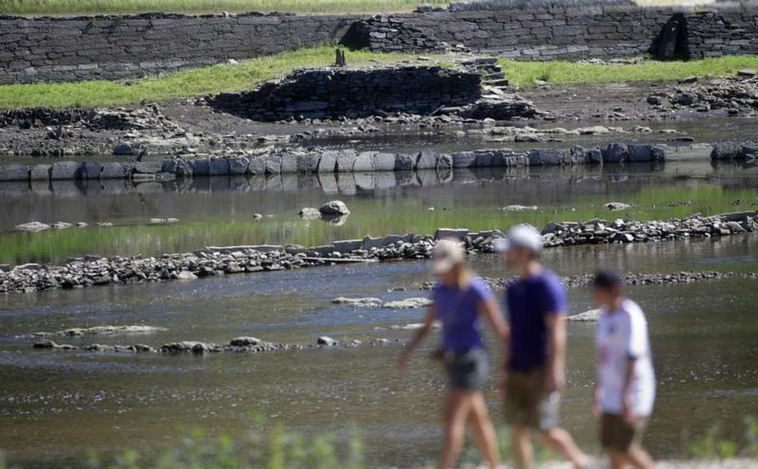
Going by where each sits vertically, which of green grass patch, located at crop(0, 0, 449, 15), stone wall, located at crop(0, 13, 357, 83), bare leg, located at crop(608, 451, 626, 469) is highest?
green grass patch, located at crop(0, 0, 449, 15)

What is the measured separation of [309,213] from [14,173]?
10.4 meters

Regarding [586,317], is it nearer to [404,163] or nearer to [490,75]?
[404,163]

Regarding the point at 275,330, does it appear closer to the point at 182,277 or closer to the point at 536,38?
the point at 182,277

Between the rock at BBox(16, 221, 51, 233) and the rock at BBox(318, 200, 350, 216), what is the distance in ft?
16.7

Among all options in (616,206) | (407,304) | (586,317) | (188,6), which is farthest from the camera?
(188,6)

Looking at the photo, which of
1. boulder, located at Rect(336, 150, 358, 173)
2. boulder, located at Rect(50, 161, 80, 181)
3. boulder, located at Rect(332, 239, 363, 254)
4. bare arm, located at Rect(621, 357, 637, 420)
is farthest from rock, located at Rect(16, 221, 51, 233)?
bare arm, located at Rect(621, 357, 637, 420)

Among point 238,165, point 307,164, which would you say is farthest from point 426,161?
point 238,165

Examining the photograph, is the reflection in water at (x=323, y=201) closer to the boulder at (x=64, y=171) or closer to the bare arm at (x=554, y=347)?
the boulder at (x=64, y=171)

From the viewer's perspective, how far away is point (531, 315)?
8383 mm

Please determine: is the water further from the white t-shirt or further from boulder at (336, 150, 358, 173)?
boulder at (336, 150, 358, 173)

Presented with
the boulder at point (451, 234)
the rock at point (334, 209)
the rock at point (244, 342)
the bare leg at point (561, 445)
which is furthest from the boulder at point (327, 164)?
the bare leg at point (561, 445)

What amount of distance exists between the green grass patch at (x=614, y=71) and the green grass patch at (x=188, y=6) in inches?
294

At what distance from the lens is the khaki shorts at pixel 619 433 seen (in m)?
8.38

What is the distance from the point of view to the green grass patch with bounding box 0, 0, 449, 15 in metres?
53.5
